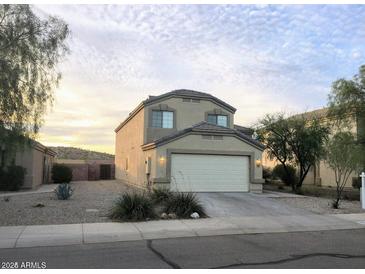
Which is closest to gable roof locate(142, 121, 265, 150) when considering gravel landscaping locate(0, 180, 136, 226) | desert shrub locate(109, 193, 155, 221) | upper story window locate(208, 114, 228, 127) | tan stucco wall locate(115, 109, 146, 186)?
gravel landscaping locate(0, 180, 136, 226)

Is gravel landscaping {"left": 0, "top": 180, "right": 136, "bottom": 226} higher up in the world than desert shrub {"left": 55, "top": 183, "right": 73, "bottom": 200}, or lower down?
lower down

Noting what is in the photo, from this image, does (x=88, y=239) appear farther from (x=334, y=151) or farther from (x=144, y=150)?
(x=144, y=150)

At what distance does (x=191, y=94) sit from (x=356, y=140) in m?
10.9

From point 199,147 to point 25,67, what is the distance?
33.0 ft

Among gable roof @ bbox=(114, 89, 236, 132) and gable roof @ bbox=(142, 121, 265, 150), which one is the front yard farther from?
gable roof @ bbox=(114, 89, 236, 132)

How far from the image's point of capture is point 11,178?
A: 23469 mm

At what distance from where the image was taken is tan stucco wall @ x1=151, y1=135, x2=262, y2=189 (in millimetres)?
21109

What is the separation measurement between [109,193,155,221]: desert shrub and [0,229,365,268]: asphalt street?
2.82 metres

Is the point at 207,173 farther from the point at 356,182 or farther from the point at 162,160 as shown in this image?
the point at 356,182

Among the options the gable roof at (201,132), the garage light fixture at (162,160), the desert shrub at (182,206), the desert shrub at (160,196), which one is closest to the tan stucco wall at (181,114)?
the gable roof at (201,132)

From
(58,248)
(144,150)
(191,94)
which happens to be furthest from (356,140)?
(58,248)

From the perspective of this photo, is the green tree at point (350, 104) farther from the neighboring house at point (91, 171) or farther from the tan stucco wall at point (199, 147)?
the neighboring house at point (91, 171)

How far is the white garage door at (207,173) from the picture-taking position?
69.4 feet

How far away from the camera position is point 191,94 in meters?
27.6
